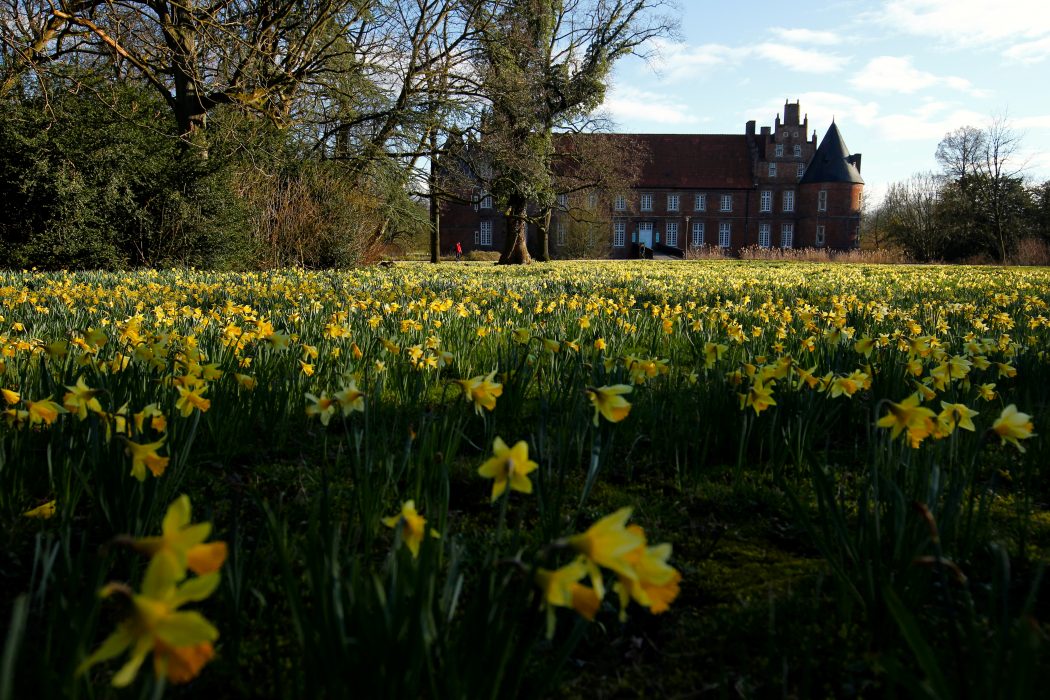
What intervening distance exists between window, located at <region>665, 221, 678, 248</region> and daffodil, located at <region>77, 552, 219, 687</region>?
58.2 m

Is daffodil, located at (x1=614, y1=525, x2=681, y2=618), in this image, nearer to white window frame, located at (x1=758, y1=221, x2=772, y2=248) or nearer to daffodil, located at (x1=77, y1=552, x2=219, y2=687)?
daffodil, located at (x1=77, y1=552, x2=219, y2=687)

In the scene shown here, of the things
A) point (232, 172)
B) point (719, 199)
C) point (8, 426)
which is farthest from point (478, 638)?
point (719, 199)

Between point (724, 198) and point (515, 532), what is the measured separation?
2316 inches

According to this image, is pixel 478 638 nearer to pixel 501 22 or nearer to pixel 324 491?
pixel 324 491

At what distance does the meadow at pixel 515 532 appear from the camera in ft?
3.09

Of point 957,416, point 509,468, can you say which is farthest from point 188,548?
point 957,416

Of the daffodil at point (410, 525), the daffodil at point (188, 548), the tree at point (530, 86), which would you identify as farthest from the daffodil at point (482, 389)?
the tree at point (530, 86)

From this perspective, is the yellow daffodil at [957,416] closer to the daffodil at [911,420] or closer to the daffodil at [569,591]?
the daffodil at [911,420]

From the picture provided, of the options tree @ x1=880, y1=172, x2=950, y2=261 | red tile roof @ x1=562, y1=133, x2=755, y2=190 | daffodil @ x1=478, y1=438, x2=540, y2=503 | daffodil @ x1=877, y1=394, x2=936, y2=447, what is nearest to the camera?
daffodil @ x1=478, y1=438, x2=540, y2=503

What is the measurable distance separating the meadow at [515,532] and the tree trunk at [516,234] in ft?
79.1

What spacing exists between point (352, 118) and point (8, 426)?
1707 cm

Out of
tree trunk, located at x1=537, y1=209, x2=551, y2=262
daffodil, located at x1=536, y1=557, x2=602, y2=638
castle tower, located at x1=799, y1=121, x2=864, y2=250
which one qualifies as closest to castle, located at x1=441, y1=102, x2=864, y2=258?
castle tower, located at x1=799, y1=121, x2=864, y2=250

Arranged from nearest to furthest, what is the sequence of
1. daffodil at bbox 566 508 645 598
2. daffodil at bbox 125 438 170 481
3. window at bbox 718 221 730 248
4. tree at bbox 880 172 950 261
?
daffodil at bbox 566 508 645 598 < daffodil at bbox 125 438 170 481 < tree at bbox 880 172 950 261 < window at bbox 718 221 730 248

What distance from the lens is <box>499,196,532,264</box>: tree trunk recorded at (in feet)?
88.6
